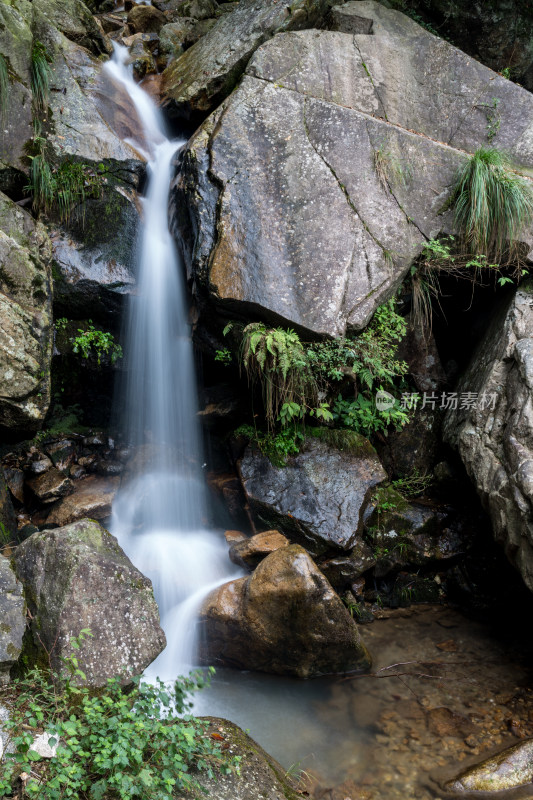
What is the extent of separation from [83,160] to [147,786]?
5818 mm

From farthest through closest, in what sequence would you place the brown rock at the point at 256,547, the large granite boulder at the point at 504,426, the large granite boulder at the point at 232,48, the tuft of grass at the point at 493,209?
the large granite boulder at the point at 232,48, the tuft of grass at the point at 493,209, the brown rock at the point at 256,547, the large granite boulder at the point at 504,426

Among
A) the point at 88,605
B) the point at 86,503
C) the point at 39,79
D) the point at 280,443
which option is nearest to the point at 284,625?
the point at 88,605

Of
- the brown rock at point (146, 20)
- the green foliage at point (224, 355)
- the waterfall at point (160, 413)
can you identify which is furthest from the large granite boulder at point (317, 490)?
the brown rock at point (146, 20)

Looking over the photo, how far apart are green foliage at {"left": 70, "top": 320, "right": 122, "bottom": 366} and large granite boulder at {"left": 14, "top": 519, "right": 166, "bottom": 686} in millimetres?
2604

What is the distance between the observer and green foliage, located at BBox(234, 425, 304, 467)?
532 cm

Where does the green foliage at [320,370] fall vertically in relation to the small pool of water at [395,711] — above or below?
→ above

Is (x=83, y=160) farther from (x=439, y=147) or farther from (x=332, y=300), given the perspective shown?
(x=439, y=147)

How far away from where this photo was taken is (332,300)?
509 cm

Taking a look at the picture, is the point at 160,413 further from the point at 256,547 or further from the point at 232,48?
the point at 232,48

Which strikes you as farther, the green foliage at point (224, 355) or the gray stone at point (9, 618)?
the green foliage at point (224, 355)

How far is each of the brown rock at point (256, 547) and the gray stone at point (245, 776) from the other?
1546mm

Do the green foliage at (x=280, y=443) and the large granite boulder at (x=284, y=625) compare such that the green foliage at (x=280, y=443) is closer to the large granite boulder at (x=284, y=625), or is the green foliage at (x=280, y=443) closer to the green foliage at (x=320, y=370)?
the green foliage at (x=320, y=370)

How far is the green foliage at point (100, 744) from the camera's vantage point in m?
2.31

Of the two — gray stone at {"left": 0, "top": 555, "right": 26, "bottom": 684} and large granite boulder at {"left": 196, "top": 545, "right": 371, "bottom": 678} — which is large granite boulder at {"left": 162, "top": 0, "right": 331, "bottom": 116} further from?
gray stone at {"left": 0, "top": 555, "right": 26, "bottom": 684}
